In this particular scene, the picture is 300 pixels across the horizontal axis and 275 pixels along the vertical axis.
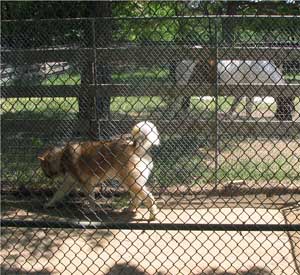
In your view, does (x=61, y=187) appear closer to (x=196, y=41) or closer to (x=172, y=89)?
(x=172, y=89)

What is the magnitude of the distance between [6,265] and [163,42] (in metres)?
3.75

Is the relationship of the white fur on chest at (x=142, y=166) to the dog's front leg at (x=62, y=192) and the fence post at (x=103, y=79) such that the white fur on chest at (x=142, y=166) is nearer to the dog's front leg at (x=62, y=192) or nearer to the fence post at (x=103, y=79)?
the dog's front leg at (x=62, y=192)

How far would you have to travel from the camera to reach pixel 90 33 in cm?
709

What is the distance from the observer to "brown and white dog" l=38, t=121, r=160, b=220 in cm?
609

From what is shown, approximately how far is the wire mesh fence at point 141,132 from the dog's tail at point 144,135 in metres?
0.01

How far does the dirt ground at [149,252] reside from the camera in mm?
4629

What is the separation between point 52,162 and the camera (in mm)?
6594

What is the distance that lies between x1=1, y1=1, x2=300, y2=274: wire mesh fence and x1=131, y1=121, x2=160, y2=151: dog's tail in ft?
0.05

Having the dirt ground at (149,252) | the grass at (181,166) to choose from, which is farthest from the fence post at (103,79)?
the dirt ground at (149,252)

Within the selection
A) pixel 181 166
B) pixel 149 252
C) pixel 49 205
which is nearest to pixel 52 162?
pixel 49 205

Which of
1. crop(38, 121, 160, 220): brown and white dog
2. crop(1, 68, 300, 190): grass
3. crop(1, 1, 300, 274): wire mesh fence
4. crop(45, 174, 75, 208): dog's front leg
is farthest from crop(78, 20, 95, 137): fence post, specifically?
crop(45, 174, 75, 208): dog's front leg

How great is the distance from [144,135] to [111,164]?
1.86ft

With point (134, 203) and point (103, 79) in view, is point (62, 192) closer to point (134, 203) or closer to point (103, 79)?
point (134, 203)

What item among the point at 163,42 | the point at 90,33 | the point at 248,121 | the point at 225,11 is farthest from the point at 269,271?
the point at 225,11
